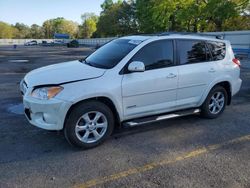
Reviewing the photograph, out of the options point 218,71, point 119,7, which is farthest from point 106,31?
point 218,71

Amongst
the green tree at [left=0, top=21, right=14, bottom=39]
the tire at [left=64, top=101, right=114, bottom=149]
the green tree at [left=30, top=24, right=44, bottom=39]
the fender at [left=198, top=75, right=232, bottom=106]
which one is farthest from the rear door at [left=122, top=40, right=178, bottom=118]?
the green tree at [left=30, top=24, right=44, bottom=39]

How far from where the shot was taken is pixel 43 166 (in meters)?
3.92

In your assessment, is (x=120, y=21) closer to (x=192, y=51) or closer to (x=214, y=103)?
(x=214, y=103)

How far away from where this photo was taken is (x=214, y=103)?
19.9ft

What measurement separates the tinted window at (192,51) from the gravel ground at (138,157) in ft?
4.33

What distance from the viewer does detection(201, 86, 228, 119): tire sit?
5.88 metres

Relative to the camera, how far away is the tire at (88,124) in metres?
4.30

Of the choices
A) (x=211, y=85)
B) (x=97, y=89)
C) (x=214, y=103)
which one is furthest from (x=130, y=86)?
(x=214, y=103)

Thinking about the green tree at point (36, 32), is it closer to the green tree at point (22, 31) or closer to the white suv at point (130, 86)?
the green tree at point (22, 31)

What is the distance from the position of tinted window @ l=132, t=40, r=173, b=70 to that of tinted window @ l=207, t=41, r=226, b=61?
3.66ft

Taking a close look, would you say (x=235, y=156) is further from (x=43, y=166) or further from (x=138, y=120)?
(x=43, y=166)

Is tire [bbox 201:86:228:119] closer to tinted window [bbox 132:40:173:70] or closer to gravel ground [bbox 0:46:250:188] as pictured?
gravel ground [bbox 0:46:250:188]

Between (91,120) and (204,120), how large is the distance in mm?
2707

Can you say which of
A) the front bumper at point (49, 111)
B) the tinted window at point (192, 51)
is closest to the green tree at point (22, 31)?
the tinted window at point (192, 51)
